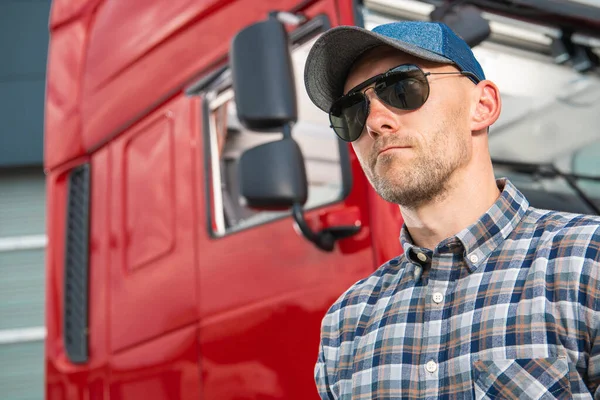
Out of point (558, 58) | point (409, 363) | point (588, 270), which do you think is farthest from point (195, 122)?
point (588, 270)

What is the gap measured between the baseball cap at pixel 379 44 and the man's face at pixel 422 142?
30mm

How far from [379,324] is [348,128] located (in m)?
0.36

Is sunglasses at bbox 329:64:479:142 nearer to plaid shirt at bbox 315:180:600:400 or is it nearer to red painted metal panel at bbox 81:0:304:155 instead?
plaid shirt at bbox 315:180:600:400

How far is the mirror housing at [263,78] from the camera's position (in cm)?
192

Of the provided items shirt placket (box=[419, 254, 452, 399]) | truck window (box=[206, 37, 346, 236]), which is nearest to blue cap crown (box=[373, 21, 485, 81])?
shirt placket (box=[419, 254, 452, 399])

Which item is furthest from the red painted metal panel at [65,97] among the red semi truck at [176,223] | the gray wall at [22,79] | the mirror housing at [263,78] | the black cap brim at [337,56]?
the gray wall at [22,79]

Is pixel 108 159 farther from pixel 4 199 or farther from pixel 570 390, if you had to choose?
pixel 4 199

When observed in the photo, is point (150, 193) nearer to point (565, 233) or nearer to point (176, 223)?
point (176, 223)

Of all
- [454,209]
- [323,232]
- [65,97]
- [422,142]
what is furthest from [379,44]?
[65,97]

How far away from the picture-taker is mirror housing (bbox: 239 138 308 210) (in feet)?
6.22

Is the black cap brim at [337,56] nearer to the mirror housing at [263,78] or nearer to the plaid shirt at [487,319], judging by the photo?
the plaid shirt at [487,319]

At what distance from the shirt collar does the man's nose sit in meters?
0.20

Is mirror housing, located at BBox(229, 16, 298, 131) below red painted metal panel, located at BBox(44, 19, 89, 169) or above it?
below

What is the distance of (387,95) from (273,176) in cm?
62
